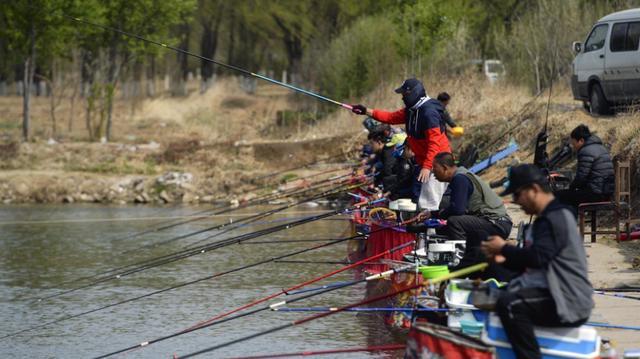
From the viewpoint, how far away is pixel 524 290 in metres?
7.55

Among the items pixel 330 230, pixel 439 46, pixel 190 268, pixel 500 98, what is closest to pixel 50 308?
pixel 190 268

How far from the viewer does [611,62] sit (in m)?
21.1

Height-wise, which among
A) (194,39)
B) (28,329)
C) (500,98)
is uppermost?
(194,39)

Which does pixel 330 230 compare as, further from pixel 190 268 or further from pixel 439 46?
pixel 439 46

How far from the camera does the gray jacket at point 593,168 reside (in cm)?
1341

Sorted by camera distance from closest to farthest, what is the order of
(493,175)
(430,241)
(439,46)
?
(430,241) < (493,175) < (439,46)

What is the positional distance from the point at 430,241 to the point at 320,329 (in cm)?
244

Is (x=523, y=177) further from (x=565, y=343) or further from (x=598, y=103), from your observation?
(x=598, y=103)

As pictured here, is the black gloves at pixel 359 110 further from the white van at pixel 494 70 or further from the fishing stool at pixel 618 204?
the white van at pixel 494 70

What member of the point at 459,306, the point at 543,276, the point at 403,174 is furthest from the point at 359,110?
the point at 543,276

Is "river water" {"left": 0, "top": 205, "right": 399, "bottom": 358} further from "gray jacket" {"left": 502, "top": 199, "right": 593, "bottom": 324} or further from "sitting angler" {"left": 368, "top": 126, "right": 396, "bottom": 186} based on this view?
"gray jacket" {"left": 502, "top": 199, "right": 593, "bottom": 324}

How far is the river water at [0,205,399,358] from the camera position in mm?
12375

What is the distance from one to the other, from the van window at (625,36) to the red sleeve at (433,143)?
9.03 m

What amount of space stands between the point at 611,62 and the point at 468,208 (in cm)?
1133
